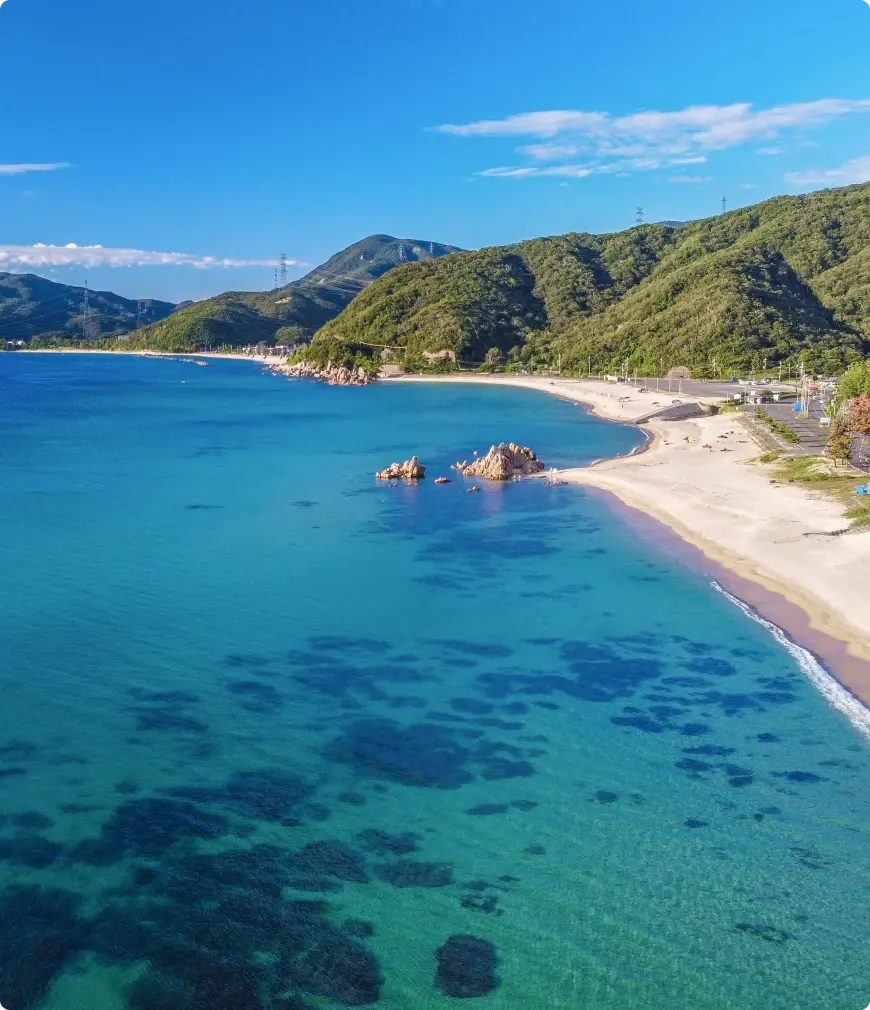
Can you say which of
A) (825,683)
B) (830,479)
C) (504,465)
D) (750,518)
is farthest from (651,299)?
(825,683)

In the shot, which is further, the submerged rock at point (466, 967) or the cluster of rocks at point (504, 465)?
the cluster of rocks at point (504, 465)

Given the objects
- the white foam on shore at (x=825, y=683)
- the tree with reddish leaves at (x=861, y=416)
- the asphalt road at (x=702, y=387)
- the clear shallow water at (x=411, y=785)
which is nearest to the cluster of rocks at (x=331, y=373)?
the asphalt road at (x=702, y=387)

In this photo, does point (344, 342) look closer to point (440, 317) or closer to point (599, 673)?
point (440, 317)

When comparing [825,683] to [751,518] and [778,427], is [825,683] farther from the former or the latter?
[778,427]

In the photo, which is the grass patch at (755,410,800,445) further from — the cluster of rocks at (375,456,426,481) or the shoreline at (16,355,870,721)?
the cluster of rocks at (375,456,426,481)

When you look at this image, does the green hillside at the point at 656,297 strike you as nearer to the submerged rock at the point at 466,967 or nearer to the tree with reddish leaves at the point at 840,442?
the tree with reddish leaves at the point at 840,442
